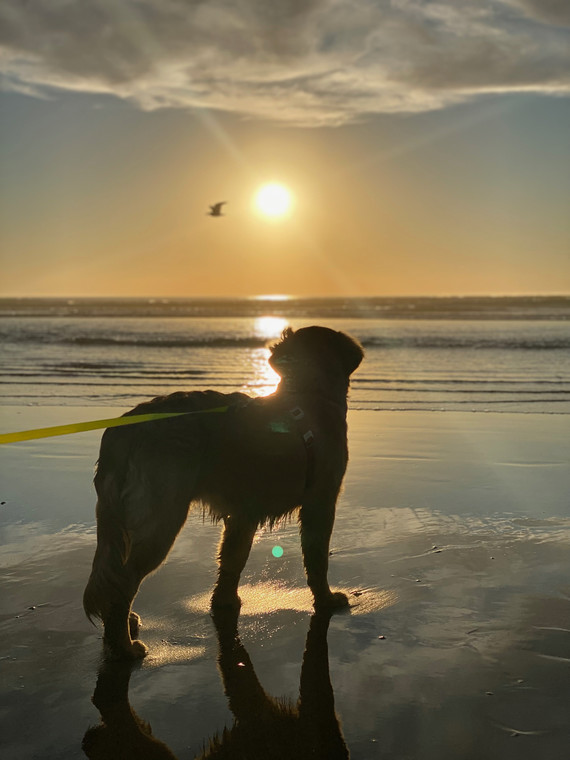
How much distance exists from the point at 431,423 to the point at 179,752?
8.53m

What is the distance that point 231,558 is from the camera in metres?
4.62

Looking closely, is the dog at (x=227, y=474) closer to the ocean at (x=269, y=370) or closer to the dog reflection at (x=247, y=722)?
the dog reflection at (x=247, y=722)

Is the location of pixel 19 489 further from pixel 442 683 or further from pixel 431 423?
pixel 431 423

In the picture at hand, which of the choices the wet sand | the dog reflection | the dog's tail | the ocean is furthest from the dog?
the ocean

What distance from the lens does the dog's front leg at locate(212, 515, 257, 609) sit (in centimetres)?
452

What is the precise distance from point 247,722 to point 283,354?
8.04 ft

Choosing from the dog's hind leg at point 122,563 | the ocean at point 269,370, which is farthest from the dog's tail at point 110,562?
the ocean at point 269,370

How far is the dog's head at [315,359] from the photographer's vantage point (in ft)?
15.8

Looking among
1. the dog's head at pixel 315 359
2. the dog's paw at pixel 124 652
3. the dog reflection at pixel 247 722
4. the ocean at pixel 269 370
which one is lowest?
the dog reflection at pixel 247 722

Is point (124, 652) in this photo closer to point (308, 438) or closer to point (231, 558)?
point (231, 558)

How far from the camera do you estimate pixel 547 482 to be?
7.36 meters

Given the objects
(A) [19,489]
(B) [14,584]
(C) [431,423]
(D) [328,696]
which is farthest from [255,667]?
(C) [431,423]

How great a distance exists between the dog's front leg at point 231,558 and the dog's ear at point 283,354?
3.50ft

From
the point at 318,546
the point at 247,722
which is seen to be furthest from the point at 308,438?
the point at 247,722
